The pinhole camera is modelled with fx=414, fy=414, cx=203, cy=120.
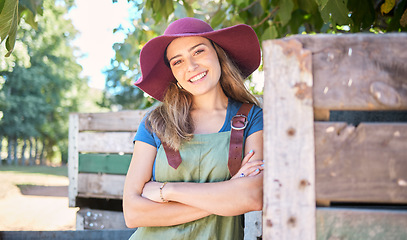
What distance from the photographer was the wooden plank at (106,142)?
3.95m

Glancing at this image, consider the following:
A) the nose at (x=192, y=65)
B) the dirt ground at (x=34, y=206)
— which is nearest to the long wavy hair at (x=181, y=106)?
the nose at (x=192, y=65)

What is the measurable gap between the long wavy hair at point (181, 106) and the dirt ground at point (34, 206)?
16.7 ft

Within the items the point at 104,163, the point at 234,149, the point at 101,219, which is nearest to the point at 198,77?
the point at 234,149

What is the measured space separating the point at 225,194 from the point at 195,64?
2.28 ft

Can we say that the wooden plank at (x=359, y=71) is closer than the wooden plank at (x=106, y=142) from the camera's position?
Yes

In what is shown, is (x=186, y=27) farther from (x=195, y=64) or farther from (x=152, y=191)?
(x=152, y=191)

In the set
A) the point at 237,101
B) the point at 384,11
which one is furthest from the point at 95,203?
the point at 384,11

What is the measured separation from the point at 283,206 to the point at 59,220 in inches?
276

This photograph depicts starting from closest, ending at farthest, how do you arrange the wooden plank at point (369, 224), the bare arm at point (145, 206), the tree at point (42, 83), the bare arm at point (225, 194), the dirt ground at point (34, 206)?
the wooden plank at point (369, 224) < the bare arm at point (225, 194) < the bare arm at point (145, 206) < the dirt ground at point (34, 206) < the tree at point (42, 83)

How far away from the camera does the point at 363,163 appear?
3.45ft

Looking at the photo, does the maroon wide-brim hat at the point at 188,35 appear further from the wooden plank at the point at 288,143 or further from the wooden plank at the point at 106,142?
the wooden plank at the point at 106,142

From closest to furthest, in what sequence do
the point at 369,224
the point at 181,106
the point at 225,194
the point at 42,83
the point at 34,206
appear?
1. the point at 369,224
2. the point at 225,194
3. the point at 181,106
4. the point at 34,206
5. the point at 42,83

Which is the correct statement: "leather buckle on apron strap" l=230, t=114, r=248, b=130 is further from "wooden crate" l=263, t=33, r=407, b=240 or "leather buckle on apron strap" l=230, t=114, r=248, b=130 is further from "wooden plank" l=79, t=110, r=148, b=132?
"wooden plank" l=79, t=110, r=148, b=132

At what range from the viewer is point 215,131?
79.7 inches
